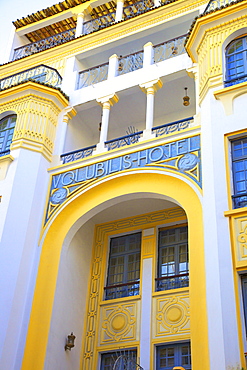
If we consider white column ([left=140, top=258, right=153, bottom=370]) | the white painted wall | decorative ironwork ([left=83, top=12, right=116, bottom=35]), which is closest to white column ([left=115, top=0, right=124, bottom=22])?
decorative ironwork ([left=83, top=12, right=116, bottom=35])

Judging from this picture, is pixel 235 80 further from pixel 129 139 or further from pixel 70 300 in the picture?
pixel 70 300

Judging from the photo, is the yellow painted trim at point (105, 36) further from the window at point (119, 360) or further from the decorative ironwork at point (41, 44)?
the window at point (119, 360)

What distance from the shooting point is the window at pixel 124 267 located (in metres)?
12.3

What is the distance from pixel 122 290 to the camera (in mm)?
12328

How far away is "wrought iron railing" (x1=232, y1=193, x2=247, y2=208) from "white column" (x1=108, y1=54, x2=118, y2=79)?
6464 millimetres

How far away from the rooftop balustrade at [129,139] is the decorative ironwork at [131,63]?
8.71ft

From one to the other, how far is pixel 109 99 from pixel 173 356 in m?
6.92

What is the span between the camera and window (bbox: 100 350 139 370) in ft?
35.5

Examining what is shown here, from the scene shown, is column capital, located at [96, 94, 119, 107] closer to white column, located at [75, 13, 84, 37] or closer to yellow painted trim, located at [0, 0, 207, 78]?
yellow painted trim, located at [0, 0, 207, 78]

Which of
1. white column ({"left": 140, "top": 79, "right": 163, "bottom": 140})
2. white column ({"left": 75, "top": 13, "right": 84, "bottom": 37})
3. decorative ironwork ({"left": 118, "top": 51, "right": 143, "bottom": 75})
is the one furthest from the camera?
white column ({"left": 75, "top": 13, "right": 84, "bottom": 37})

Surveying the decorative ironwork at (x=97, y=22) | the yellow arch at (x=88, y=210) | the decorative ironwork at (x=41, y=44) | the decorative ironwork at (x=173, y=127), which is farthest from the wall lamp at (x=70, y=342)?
the decorative ironwork at (x=97, y=22)

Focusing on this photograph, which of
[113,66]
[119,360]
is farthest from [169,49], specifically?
[119,360]

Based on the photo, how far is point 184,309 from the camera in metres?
11.1

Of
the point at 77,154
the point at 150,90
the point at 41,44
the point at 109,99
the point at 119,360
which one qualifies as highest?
the point at 41,44
